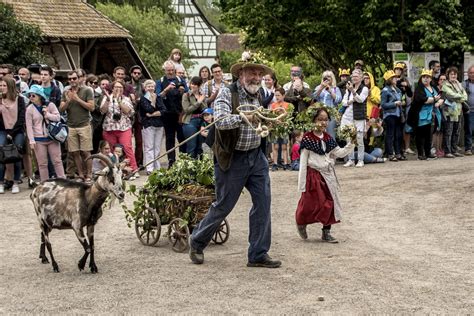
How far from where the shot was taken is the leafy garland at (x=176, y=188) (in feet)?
34.7

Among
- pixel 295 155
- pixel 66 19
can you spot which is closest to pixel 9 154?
pixel 295 155

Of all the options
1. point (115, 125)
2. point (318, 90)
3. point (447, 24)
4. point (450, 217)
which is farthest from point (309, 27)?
point (450, 217)

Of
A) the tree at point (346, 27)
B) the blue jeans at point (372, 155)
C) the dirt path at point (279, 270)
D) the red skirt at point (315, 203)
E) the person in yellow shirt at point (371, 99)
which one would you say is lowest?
the dirt path at point (279, 270)

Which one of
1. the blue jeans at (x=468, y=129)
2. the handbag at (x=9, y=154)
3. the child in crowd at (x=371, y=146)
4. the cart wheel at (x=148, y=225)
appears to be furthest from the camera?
the blue jeans at (x=468, y=129)

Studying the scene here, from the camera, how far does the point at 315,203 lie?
35.6 feet

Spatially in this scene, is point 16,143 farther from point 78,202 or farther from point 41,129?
point 78,202

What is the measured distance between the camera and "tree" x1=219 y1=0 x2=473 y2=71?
2233 cm

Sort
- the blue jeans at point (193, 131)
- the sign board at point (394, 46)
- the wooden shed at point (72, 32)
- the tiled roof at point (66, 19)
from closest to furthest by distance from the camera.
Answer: the blue jeans at point (193, 131), the sign board at point (394, 46), the tiled roof at point (66, 19), the wooden shed at point (72, 32)

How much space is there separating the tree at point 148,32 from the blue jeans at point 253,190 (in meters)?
39.7

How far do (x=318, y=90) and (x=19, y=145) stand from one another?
625 cm

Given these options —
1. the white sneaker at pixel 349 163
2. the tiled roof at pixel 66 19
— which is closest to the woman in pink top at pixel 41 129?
the white sneaker at pixel 349 163

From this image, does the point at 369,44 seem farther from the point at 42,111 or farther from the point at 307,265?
the point at 307,265

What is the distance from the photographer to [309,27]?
81.8ft

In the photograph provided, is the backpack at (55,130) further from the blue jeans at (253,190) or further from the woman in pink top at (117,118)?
the blue jeans at (253,190)
